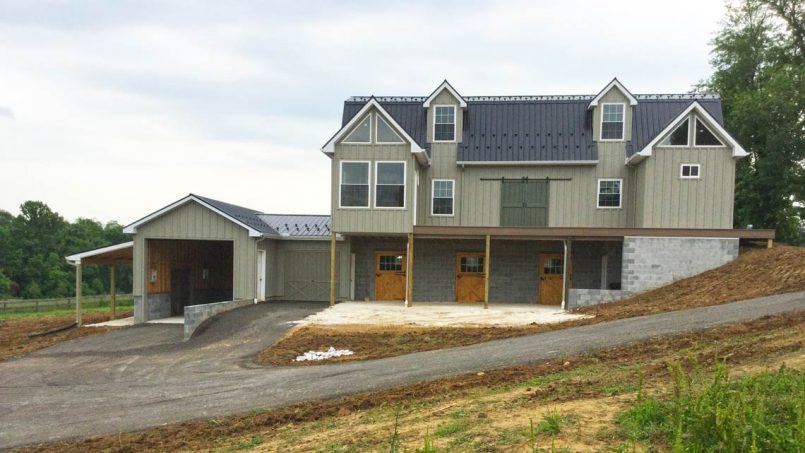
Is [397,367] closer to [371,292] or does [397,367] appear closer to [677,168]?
[371,292]

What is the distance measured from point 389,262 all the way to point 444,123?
606cm

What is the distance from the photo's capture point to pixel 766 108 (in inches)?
827

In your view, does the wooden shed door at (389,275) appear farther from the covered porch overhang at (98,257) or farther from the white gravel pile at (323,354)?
the covered porch overhang at (98,257)

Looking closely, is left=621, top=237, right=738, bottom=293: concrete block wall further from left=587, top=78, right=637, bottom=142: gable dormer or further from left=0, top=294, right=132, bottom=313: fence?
left=0, top=294, right=132, bottom=313: fence

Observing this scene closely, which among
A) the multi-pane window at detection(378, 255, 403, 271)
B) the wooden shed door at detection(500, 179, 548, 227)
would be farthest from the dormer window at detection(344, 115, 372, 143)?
the wooden shed door at detection(500, 179, 548, 227)

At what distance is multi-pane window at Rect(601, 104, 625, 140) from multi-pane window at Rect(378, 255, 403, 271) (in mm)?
9384

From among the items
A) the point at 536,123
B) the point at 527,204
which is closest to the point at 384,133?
the point at 527,204

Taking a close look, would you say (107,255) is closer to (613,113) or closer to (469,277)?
(469,277)

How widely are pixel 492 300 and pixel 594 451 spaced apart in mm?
14758

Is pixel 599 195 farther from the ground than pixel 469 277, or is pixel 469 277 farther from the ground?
pixel 599 195

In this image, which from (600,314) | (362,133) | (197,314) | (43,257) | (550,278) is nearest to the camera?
(600,314)

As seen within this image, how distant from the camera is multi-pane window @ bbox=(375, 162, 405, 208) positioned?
54.4 ft

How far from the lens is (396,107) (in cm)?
1939

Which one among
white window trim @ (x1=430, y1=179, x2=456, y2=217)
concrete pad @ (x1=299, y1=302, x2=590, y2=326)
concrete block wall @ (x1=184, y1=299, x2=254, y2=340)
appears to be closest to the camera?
concrete pad @ (x1=299, y1=302, x2=590, y2=326)
